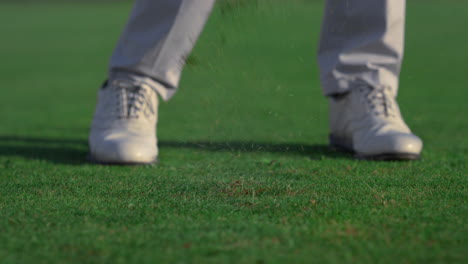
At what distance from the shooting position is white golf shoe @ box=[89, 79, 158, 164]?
7.02ft

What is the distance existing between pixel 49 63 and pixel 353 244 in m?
7.39

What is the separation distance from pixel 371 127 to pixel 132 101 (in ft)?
2.82

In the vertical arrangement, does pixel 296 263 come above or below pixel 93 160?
above

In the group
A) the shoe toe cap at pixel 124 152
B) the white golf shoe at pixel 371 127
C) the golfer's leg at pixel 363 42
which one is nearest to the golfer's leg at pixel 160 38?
the shoe toe cap at pixel 124 152

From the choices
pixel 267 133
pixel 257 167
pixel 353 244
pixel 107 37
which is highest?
pixel 353 244

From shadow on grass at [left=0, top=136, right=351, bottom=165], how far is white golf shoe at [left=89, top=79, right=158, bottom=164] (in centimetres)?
11

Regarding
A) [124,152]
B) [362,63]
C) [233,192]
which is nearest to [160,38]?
[124,152]

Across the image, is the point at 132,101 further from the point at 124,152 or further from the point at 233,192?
the point at 233,192

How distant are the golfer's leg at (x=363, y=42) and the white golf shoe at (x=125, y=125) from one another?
673 mm

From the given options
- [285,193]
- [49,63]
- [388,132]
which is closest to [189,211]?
[285,193]

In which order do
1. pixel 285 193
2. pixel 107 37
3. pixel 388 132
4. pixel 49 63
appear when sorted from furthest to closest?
pixel 107 37
pixel 49 63
pixel 388 132
pixel 285 193

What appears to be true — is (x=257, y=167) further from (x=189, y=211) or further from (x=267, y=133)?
(x=267, y=133)

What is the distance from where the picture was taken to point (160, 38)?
2.29 meters

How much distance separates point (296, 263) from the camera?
1.11 meters
